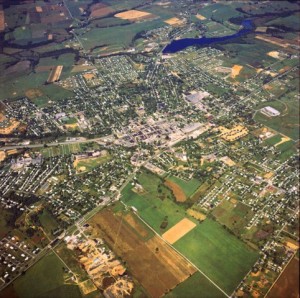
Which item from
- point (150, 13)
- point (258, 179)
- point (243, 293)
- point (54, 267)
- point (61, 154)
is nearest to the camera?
point (243, 293)

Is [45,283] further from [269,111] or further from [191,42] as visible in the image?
[191,42]

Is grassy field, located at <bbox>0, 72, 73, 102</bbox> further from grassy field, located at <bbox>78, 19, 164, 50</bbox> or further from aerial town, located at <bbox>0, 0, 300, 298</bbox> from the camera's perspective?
grassy field, located at <bbox>78, 19, 164, 50</bbox>

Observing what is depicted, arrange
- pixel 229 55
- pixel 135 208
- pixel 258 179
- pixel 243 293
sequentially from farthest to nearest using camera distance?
pixel 229 55, pixel 258 179, pixel 135 208, pixel 243 293

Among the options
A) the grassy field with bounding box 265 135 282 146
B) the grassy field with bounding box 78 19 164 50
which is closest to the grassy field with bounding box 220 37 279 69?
the grassy field with bounding box 78 19 164 50

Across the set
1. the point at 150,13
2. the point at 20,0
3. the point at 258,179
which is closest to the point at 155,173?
the point at 258,179

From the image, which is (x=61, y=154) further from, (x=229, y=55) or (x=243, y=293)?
(x=229, y=55)

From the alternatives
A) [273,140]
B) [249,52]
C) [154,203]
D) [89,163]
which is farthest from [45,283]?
[249,52]
